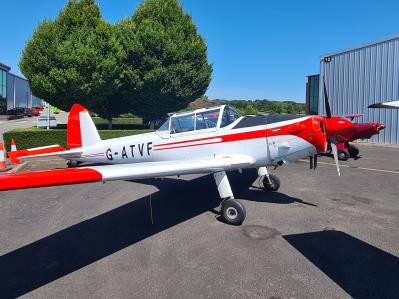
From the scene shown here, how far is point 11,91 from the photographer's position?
85750 millimetres

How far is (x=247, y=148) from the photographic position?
786cm

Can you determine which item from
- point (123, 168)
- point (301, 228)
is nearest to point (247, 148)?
point (301, 228)

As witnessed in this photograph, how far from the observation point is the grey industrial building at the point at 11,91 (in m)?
78.2

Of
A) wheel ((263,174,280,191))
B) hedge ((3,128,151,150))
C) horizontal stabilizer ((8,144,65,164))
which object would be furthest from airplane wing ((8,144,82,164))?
hedge ((3,128,151,150))

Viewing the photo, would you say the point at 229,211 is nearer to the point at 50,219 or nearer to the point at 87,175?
the point at 87,175

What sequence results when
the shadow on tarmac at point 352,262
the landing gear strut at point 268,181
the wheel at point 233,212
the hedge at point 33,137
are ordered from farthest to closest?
the hedge at point 33,137, the landing gear strut at point 268,181, the wheel at point 233,212, the shadow on tarmac at point 352,262

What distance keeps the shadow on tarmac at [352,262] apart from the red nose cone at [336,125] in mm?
2476

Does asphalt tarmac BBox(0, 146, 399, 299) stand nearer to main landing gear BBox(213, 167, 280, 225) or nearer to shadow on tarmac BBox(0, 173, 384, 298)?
shadow on tarmac BBox(0, 173, 384, 298)

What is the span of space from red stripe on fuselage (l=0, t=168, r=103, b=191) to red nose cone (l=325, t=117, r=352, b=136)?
5.60 m

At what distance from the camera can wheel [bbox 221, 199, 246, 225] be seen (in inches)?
275

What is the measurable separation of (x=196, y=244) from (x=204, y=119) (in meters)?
3.72

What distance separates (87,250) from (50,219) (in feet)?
7.64

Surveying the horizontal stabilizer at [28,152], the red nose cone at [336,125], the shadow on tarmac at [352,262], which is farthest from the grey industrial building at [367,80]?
the horizontal stabilizer at [28,152]

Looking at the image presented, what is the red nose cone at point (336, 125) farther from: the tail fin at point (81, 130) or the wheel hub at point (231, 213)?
the tail fin at point (81, 130)
